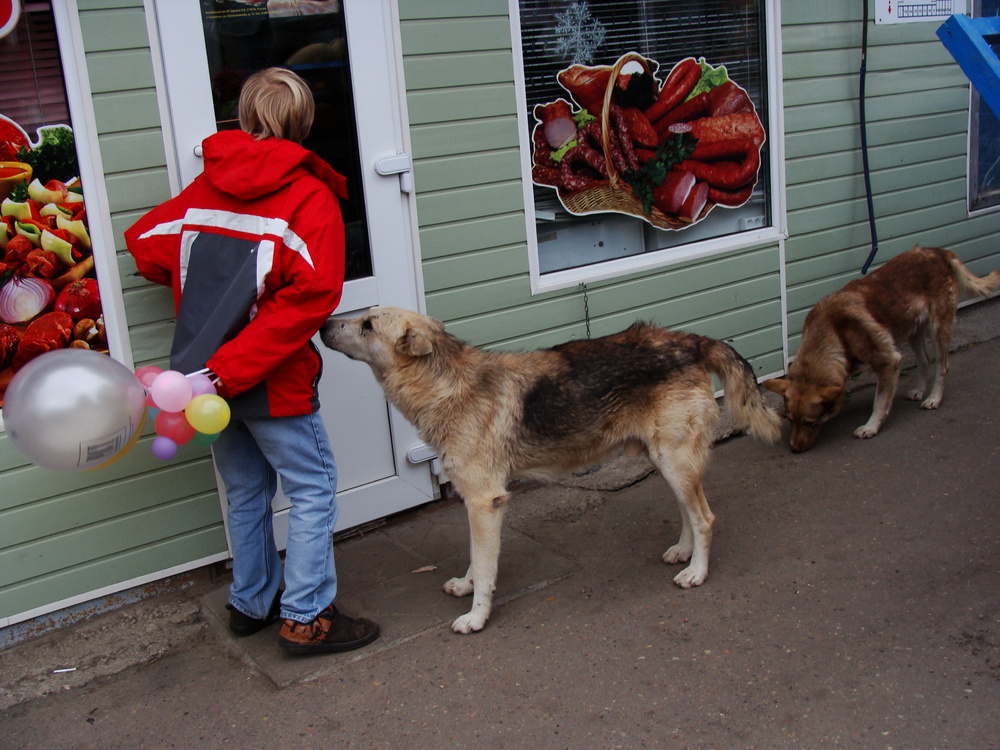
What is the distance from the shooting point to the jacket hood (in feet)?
11.3

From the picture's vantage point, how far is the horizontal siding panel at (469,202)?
16.5ft

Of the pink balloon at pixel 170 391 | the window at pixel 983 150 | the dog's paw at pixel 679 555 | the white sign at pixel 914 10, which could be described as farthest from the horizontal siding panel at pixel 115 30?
the window at pixel 983 150

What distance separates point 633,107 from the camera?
6.04 m

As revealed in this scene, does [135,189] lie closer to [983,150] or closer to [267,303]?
[267,303]

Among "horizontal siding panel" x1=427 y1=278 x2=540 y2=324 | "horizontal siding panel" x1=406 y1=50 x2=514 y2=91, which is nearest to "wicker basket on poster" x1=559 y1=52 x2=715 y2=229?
"horizontal siding panel" x1=427 y1=278 x2=540 y2=324

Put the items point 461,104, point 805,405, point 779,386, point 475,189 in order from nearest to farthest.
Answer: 1. point 461,104
2. point 475,189
3. point 805,405
4. point 779,386

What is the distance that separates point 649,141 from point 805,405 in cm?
201

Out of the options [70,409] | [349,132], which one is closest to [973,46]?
[349,132]

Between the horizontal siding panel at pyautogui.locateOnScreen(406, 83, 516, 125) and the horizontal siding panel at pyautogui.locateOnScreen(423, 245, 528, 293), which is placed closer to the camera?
the horizontal siding panel at pyautogui.locateOnScreen(406, 83, 516, 125)

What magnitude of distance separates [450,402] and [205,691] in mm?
1546

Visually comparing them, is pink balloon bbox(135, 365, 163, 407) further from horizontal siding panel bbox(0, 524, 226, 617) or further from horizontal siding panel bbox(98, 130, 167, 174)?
horizontal siding panel bbox(0, 524, 226, 617)

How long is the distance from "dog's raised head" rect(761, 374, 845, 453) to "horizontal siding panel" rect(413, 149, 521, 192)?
7.04 feet

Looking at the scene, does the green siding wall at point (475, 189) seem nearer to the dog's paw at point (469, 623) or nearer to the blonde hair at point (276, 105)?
the blonde hair at point (276, 105)

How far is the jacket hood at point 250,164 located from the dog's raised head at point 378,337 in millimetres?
668
